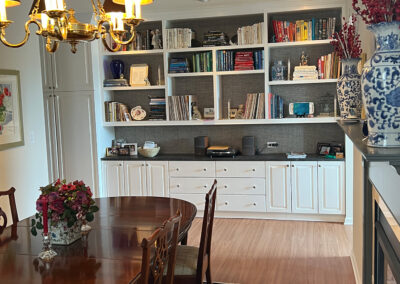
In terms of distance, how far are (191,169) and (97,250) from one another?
3.02 meters

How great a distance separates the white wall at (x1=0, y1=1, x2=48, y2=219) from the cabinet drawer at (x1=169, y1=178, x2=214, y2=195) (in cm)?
147

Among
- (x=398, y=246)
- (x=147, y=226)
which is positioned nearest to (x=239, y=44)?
(x=147, y=226)

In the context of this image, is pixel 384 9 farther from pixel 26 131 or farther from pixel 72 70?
pixel 72 70

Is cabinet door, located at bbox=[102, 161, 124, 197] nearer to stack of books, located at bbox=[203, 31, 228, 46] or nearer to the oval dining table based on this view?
stack of books, located at bbox=[203, 31, 228, 46]

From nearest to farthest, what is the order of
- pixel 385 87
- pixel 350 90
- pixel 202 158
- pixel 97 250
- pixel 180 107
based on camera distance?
1. pixel 385 87
2. pixel 97 250
3. pixel 350 90
4. pixel 202 158
5. pixel 180 107

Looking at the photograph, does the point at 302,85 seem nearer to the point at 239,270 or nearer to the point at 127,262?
the point at 239,270

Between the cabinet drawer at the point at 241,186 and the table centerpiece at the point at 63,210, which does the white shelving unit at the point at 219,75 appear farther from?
the table centerpiece at the point at 63,210

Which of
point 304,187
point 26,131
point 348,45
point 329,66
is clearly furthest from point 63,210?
point 329,66

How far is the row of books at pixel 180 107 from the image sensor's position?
535 centimetres

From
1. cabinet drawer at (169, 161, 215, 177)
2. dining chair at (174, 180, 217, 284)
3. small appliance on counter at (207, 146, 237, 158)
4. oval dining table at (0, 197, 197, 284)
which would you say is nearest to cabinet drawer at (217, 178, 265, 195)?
cabinet drawer at (169, 161, 215, 177)

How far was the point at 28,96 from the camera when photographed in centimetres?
431

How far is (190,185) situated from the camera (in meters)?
5.30

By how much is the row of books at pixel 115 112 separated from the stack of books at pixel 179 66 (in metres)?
0.78

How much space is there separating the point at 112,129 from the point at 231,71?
1760 millimetres
